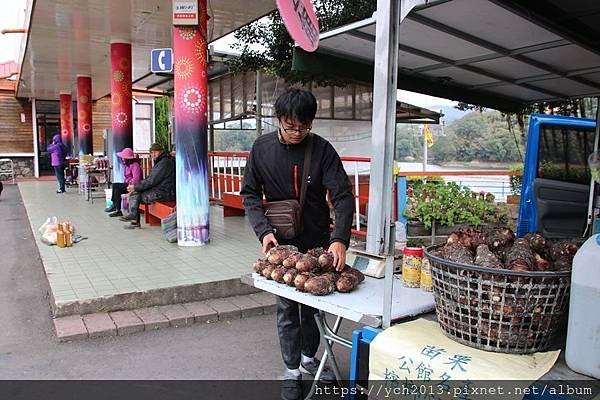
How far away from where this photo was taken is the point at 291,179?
284cm

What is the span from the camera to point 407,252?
2605 millimetres

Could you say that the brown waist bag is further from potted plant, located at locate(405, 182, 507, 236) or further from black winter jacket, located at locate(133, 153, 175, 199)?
black winter jacket, located at locate(133, 153, 175, 199)

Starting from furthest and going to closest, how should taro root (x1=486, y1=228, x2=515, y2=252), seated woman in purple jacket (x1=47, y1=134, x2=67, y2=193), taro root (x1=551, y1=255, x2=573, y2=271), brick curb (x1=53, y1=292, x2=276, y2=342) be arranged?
seated woman in purple jacket (x1=47, y1=134, x2=67, y2=193) < brick curb (x1=53, y1=292, x2=276, y2=342) < taro root (x1=486, y1=228, x2=515, y2=252) < taro root (x1=551, y1=255, x2=573, y2=271)

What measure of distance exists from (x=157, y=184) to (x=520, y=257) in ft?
22.1

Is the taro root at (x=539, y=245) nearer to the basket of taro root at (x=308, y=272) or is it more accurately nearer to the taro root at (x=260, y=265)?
the basket of taro root at (x=308, y=272)

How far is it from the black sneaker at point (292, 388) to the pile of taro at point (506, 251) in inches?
53.6

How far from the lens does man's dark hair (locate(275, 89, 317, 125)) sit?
2592 millimetres

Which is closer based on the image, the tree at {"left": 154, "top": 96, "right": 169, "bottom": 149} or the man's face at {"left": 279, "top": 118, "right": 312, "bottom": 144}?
the man's face at {"left": 279, "top": 118, "right": 312, "bottom": 144}

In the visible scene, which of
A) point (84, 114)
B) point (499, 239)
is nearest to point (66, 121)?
point (84, 114)

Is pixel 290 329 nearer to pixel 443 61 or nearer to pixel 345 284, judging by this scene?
pixel 345 284

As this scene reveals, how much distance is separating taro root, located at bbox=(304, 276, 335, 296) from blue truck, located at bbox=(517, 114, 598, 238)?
3248 millimetres

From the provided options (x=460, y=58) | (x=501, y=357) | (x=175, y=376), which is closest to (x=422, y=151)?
(x=460, y=58)


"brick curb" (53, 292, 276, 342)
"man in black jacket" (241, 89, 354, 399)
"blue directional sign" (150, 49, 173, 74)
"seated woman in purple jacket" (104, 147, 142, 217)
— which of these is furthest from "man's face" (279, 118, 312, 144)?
"seated woman in purple jacket" (104, 147, 142, 217)

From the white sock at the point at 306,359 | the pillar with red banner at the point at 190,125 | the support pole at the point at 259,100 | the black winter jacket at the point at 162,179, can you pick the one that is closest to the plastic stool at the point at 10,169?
the support pole at the point at 259,100
